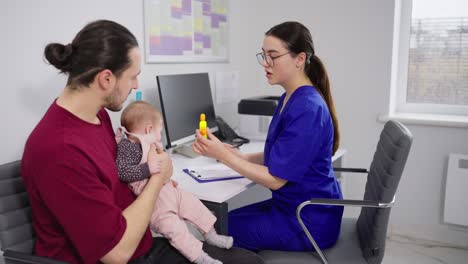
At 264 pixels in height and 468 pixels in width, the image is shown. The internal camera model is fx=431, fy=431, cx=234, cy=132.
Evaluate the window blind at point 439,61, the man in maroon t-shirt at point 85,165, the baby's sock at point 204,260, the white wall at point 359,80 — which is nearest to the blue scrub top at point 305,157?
the baby's sock at point 204,260

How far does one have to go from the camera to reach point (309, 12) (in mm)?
2998

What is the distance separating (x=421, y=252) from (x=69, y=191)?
2.36 metres

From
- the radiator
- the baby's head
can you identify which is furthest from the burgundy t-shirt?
the radiator

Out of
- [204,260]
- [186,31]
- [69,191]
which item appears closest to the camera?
[69,191]

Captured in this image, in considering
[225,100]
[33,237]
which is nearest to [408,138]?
[33,237]

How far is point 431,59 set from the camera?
9.50ft

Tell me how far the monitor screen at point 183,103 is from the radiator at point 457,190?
1520 mm

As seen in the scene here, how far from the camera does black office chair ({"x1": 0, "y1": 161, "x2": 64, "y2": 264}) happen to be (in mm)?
1190

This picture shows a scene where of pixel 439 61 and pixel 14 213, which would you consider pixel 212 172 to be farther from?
pixel 439 61

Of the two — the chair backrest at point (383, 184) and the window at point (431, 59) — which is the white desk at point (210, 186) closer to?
the chair backrest at point (383, 184)

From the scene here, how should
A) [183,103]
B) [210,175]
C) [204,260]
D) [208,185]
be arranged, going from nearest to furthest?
[204,260] < [208,185] < [210,175] < [183,103]

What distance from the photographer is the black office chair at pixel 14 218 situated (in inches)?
46.9

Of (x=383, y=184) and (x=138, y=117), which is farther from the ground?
(x=138, y=117)

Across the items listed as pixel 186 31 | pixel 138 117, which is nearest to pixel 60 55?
pixel 138 117
